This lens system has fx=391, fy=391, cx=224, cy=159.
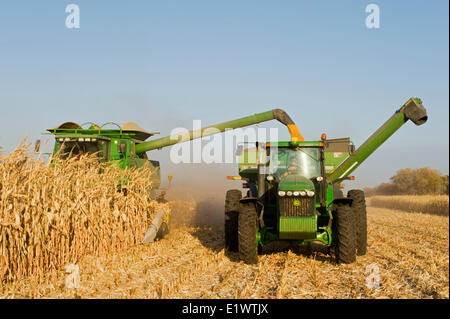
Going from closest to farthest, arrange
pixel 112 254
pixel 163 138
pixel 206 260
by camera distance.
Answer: pixel 206 260
pixel 112 254
pixel 163 138

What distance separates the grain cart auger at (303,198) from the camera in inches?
272

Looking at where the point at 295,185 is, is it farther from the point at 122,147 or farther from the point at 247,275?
the point at 122,147

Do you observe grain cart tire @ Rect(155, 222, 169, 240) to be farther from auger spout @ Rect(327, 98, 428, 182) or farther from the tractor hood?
auger spout @ Rect(327, 98, 428, 182)

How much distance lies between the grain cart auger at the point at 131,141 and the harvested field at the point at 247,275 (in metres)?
1.66

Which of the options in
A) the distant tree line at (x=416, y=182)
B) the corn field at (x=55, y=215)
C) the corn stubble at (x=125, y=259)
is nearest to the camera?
the corn stubble at (x=125, y=259)

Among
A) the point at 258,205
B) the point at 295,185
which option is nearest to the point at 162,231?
the point at 258,205

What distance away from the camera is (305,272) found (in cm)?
654

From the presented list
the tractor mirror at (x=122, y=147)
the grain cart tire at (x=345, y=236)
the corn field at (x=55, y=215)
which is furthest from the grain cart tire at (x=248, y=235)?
the tractor mirror at (x=122, y=147)

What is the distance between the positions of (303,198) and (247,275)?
166cm

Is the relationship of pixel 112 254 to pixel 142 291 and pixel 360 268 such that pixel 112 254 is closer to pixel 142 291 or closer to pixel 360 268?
pixel 142 291

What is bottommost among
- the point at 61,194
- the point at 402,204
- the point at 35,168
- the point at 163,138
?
the point at 402,204

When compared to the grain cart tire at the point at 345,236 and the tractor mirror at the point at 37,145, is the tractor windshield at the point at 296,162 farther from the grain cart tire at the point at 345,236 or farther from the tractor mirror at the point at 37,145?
the tractor mirror at the point at 37,145
